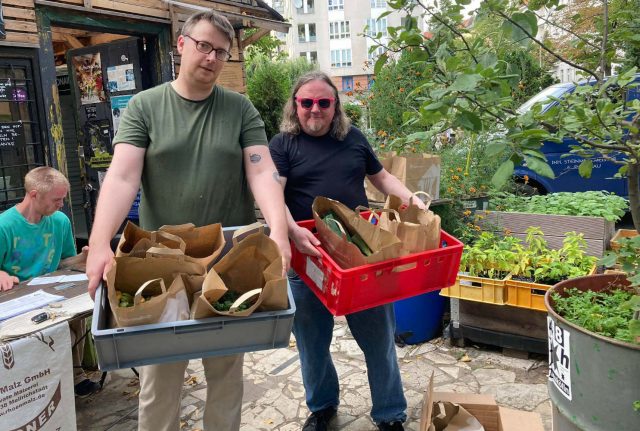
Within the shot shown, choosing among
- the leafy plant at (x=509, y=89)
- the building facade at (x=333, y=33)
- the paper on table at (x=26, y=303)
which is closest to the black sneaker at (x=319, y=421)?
the paper on table at (x=26, y=303)

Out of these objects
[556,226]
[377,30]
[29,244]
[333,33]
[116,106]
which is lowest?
[556,226]

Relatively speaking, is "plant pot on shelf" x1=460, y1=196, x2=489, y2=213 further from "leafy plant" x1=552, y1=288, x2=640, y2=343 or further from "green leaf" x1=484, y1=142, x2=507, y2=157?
"green leaf" x1=484, y1=142, x2=507, y2=157

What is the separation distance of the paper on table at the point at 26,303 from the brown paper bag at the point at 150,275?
4.35 feet

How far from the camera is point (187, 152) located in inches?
83.4

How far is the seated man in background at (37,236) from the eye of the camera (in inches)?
128

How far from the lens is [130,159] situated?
204cm

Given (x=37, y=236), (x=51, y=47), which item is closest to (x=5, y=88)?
(x=51, y=47)

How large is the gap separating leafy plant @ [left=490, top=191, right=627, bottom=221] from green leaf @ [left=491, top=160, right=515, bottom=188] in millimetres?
3523

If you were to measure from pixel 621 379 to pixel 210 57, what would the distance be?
76.4 inches

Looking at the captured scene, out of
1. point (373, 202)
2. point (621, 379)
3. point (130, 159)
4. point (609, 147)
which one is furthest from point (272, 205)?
point (373, 202)

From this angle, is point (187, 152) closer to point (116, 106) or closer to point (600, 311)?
point (600, 311)

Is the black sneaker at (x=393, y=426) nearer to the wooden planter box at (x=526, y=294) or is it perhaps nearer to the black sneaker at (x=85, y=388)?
the wooden planter box at (x=526, y=294)

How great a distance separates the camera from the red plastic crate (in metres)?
2.04

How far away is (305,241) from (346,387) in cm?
167
